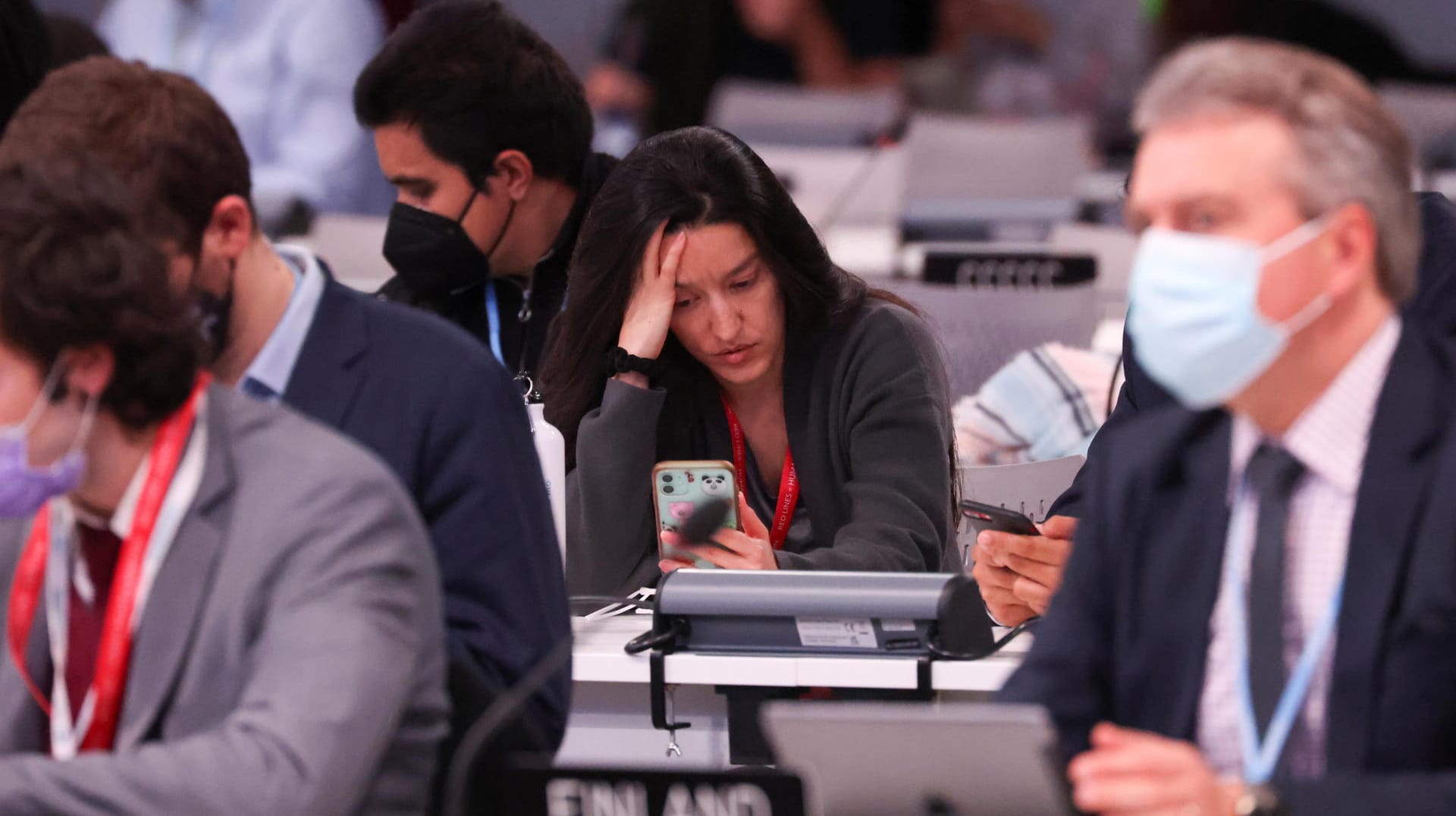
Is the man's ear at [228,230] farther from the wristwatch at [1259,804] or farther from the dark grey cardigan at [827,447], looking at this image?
the wristwatch at [1259,804]

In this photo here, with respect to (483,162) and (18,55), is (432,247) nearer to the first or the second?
(483,162)

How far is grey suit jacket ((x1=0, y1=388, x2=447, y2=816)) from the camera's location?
1.48m

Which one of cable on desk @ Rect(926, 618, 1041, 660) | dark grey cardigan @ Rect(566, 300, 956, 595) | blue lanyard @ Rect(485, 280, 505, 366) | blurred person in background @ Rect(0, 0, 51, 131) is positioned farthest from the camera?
blurred person in background @ Rect(0, 0, 51, 131)

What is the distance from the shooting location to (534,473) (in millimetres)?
1991

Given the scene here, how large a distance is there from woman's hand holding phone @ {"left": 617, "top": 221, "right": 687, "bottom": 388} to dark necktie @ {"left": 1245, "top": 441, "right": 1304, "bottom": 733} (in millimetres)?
1331

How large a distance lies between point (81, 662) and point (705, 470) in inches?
40.8

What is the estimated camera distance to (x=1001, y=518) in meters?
2.29

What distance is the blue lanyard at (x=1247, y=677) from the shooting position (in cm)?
148

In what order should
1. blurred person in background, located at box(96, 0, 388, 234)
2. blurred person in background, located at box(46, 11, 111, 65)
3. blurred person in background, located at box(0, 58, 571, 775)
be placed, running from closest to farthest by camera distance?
→ 1. blurred person in background, located at box(0, 58, 571, 775)
2. blurred person in background, located at box(46, 11, 111, 65)
3. blurred person in background, located at box(96, 0, 388, 234)

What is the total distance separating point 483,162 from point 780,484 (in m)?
0.73

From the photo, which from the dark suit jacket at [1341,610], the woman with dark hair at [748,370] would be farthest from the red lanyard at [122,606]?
the woman with dark hair at [748,370]

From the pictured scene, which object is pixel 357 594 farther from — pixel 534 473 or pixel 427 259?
pixel 427 259

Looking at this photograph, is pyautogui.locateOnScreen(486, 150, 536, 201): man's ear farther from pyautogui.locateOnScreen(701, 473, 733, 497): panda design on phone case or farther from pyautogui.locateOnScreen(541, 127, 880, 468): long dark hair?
pyautogui.locateOnScreen(701, 473, 733, 497): panda design on phone case

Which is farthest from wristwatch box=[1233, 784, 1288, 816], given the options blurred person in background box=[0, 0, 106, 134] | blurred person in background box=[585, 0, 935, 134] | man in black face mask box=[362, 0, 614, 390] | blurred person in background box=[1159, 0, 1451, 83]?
blurred person in background box=[1159, 0, 1451, 83]
